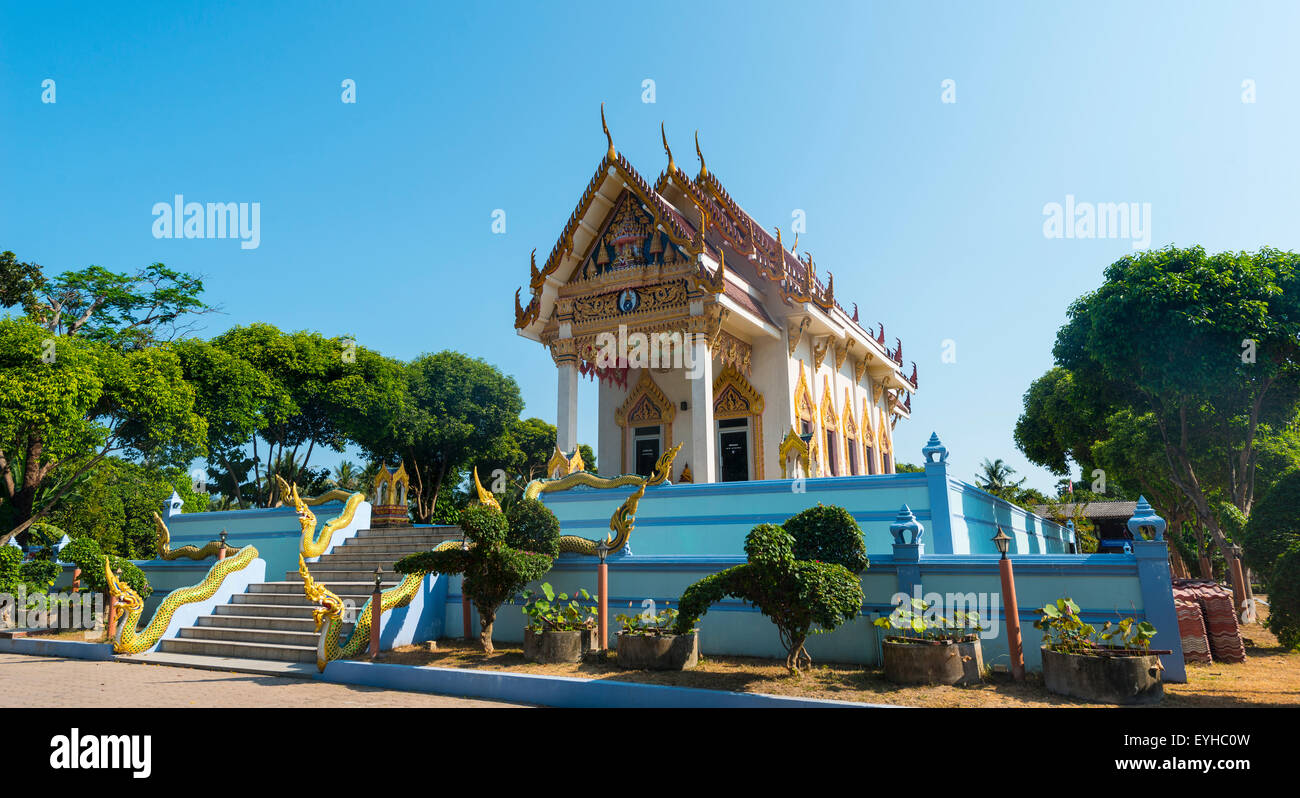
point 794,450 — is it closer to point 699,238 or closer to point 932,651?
point 699,238

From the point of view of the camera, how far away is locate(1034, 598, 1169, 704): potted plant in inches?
209

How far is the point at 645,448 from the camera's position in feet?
54.2

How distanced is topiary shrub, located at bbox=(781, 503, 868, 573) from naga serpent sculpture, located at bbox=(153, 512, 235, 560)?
9586 millimetres

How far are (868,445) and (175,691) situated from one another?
57.3 feet

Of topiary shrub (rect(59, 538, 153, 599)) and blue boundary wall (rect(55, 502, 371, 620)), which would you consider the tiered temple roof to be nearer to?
blue boundary wall (rect(55, 502, 371, 620))

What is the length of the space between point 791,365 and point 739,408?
147 centimetres

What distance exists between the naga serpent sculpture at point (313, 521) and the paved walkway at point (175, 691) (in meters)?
2.42

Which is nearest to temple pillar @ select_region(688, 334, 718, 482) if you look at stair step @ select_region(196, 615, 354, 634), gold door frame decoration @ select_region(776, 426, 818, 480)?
gold door frame decoration @ select_region(776, 426, 818, 480)

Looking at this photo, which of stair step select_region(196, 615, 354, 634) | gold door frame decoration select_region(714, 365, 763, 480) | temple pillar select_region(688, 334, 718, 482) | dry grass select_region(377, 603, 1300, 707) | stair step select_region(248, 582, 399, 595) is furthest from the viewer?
gold door frame decoration select_region(714, 365, 763, 480)

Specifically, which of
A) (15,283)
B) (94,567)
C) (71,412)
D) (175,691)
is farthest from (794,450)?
(15,283)

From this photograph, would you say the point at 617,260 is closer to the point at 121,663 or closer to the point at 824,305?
the point at 824,305

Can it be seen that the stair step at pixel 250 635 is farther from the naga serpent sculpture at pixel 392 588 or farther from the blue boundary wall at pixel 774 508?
the blue boundary wall at pixel 774 508

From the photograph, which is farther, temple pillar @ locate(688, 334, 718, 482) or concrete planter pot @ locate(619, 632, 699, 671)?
temple pillar @ locate(688, 334, 718, 482)
